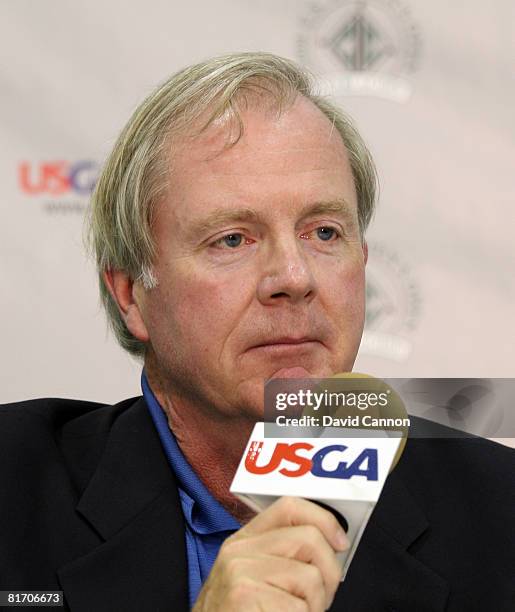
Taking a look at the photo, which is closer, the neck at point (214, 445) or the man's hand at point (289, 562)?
the man's hand at point (289, 562)

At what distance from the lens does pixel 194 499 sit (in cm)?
170

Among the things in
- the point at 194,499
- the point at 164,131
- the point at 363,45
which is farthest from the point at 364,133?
the point at 194,499

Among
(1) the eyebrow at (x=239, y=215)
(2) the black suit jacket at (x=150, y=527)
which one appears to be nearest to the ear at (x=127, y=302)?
(2) the black suit jacket at (x=150, y=527)

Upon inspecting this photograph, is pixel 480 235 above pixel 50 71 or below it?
below

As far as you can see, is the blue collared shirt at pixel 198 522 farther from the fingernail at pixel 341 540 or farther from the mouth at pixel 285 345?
the fingernail at pixel 341 540

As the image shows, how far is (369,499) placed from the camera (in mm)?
1026

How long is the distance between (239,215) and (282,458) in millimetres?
622

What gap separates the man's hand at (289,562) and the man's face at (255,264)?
52 cm

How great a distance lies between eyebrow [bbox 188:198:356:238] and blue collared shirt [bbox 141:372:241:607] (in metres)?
0.41

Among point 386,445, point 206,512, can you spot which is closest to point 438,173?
point 206,512

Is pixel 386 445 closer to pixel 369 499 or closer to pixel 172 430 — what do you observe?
pixel 369 499

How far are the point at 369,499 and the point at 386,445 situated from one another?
0.10m

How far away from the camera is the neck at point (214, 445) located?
1722mm

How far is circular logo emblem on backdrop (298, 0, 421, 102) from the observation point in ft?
8.31
